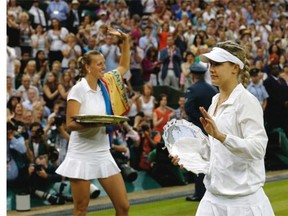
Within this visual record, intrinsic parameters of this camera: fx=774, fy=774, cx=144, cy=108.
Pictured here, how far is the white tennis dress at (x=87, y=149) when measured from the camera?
7.31 meters

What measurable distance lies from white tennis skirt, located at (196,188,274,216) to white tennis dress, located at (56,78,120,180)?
7.29 ft

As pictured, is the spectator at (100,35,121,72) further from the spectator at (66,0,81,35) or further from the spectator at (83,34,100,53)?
the spectator at (66,0,81,35)

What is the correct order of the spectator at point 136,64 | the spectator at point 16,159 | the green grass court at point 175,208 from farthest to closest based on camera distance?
the spectator at point 136,64, the spectator at point 16,159, the green grass court at point 175,208

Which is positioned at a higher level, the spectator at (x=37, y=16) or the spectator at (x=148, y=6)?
the spectator at (x=148, y=6)

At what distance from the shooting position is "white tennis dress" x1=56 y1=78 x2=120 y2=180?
7.31m

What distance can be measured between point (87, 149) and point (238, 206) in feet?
8.30

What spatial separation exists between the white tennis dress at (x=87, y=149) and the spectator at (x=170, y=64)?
35.1 feet

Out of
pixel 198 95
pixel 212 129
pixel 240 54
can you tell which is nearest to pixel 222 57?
pixel 240 54

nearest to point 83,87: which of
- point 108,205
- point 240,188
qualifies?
point 240,188

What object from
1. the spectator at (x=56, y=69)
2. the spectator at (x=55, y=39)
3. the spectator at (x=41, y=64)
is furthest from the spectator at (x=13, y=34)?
the spectator at (x=56, y=69)

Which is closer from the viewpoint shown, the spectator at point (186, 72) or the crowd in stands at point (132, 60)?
the crowd in stands at point (132, 60)

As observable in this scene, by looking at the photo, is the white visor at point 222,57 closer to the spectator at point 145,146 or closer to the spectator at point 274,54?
the spectator at point 145,146

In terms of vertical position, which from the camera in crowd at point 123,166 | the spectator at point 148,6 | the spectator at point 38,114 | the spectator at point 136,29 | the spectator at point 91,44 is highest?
the spectator at point 148,6

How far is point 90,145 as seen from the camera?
24.2 feet
